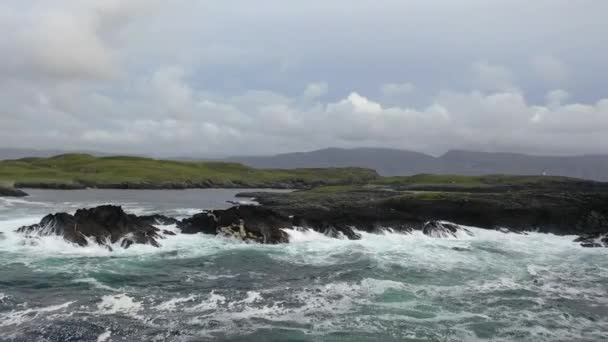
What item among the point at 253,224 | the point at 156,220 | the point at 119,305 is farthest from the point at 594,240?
the point at 119,305

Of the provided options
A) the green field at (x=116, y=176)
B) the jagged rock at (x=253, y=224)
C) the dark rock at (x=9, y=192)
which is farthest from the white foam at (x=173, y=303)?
the green field at (x=116, y=176)

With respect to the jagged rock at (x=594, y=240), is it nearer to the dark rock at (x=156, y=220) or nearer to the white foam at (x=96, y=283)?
the dark rock at (x=156, y=220)

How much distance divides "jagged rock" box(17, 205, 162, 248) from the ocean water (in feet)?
3.43

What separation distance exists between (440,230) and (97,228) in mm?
33171

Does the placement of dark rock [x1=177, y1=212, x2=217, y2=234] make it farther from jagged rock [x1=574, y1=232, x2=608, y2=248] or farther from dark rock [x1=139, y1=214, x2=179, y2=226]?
jagged rock [x1=574, y1=232, x2=608, y2=248]

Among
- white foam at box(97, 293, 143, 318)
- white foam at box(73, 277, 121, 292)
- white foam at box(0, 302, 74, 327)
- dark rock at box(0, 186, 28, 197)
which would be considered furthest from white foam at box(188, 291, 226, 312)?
dark rock at box(0, 186, 28, 197)

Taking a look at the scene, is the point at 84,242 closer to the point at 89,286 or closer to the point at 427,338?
the point at 89,286

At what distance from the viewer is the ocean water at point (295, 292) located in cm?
1983

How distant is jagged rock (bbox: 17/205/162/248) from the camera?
37.0 m

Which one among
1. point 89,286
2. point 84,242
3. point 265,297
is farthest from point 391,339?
point 84,242

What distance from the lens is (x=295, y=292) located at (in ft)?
85.7

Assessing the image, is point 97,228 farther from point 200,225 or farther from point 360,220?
point 360,220

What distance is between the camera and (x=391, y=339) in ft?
62.7

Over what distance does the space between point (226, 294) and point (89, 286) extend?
7.39m
